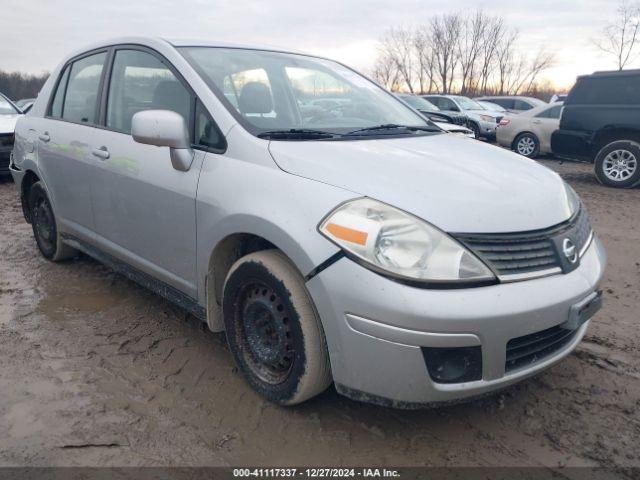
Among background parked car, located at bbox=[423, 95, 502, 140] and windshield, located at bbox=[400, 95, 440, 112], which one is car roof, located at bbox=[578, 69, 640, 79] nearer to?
windshield, located at bbox=[400, 95, 440, 112]

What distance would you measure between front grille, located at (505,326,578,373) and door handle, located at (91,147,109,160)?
100 inches

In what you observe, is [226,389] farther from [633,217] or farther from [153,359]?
[633,217]

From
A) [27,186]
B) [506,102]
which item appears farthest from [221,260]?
[506,102]

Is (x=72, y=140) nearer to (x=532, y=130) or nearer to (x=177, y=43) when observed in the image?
(x=177, y=43)

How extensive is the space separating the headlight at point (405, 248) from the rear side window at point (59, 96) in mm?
2974

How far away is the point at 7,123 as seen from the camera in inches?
333

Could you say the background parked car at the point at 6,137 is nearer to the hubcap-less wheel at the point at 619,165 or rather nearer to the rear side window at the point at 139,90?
the rear side window at the point at 139,90

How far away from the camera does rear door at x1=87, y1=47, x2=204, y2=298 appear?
270 cm

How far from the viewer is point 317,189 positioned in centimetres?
A: 213

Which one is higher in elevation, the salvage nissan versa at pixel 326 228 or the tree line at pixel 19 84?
the tree line at pixel 19 84

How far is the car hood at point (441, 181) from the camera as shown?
80.4 inches

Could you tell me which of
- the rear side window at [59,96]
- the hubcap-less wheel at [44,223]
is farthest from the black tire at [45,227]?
the rear side window at [59,96]

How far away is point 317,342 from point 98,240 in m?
2.03

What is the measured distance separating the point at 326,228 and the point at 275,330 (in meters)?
0.59
